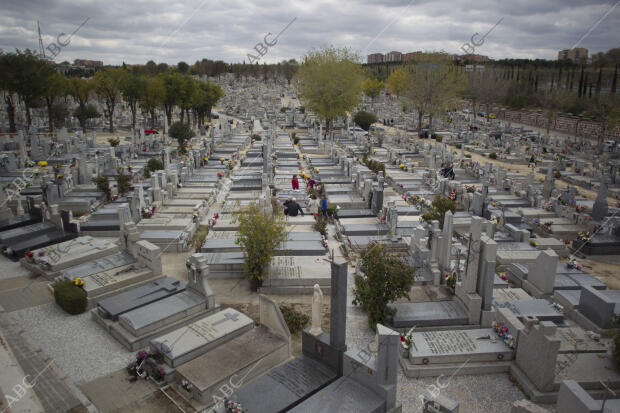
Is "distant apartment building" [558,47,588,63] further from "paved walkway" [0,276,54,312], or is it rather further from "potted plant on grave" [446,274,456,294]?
"paved walkway" [0,276,54,312]

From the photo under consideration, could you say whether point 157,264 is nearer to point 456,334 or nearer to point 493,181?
point 456,334

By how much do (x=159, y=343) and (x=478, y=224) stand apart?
297 inches

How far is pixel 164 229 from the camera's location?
1553 centimetres

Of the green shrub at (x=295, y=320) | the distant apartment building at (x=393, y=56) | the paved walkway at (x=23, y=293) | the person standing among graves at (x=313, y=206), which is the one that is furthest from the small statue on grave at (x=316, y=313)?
the distant apartment building at (x=393, y=56)

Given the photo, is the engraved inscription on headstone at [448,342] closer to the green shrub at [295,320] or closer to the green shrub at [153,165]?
the green shrub at [295,320]

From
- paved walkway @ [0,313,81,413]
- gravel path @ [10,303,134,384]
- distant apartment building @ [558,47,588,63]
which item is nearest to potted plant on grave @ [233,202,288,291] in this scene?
gravel path @ [10,303,134,384]

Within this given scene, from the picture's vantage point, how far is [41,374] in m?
8.09

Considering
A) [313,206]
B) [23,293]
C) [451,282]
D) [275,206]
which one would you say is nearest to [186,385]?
[23,293]

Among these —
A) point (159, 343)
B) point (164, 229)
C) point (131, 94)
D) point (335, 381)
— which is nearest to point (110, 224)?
point (164, 229)

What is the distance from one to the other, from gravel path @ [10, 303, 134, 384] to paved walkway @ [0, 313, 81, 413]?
0.20m

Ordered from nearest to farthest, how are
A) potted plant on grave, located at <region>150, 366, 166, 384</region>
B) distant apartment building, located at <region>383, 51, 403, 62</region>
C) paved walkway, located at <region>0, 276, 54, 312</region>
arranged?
potted plant on grave, located at <region>150, 366, 166, 384</region> < paved walkway, located at <region>0, 276, 54, 312</region> < distant apartment building, located at <region>383, 51, 403, 62</region>

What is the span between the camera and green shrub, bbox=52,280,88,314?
1021 cm

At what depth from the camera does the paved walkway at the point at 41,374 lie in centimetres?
741

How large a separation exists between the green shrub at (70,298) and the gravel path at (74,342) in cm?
17
